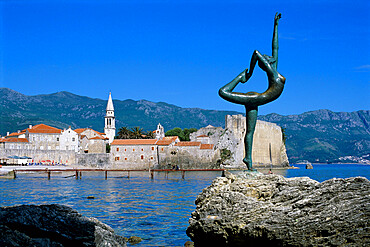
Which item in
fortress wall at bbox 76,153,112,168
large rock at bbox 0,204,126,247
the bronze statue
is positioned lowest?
large rock at bbox 0,204,126,247

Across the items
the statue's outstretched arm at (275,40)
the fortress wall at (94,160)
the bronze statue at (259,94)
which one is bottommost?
the fortress wall at (94,160)

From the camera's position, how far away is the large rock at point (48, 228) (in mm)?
5156

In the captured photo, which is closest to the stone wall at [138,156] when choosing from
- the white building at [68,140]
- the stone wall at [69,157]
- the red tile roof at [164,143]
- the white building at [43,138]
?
the red tile roof at [164,143]

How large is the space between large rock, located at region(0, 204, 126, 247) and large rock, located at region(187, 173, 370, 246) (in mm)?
1797

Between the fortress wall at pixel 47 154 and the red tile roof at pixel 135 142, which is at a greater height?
the red tile roof at pixel 135 142

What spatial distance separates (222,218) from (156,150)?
63.9 meters

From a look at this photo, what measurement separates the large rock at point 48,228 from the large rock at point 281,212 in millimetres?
1797

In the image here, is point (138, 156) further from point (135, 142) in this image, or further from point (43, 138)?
point (43, 138)

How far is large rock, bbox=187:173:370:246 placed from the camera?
207 inches

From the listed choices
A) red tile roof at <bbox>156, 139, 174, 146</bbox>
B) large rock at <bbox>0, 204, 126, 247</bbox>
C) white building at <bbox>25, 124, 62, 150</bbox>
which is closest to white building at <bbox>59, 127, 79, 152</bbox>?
white building at <bbox>25, 124, 62, 150</bbox>

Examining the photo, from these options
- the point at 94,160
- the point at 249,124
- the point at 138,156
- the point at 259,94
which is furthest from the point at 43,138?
the point at 259,94

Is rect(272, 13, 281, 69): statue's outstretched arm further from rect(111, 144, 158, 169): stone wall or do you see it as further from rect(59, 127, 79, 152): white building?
rect(59, 127, 79, 152): white building

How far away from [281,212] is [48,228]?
10.7 ft

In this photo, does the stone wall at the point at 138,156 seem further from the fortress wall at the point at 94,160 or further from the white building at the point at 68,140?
the white building at the point at 68,140
